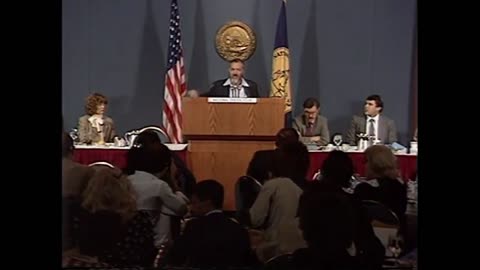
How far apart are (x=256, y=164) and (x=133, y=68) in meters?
4.81

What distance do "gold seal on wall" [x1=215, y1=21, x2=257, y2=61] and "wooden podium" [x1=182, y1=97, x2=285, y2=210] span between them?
8.59 feet

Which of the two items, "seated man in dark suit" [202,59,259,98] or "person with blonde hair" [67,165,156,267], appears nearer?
"person with blonde hair" [67,165,156,267]

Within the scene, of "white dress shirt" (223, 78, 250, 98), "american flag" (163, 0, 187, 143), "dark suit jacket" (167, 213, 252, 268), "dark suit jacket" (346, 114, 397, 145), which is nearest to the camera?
"dark suit jacket" (167, 213, 252, 268)

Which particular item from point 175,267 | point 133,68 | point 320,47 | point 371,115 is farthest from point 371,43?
point 175,267

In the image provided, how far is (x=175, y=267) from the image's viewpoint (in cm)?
289

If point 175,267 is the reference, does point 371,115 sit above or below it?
above

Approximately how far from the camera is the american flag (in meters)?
6.81

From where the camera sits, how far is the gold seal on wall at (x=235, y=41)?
294 inches

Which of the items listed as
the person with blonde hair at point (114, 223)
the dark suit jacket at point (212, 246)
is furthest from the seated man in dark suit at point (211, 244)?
the person with blonde hair at point (114, 223)

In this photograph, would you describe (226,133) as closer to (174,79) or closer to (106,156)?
(106,156)

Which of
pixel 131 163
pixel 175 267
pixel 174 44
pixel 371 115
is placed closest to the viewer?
pixel 175 267

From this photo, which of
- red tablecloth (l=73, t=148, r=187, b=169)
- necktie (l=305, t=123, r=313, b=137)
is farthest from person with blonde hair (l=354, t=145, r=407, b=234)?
necktie (l=305, t=123, r=313, b=137)

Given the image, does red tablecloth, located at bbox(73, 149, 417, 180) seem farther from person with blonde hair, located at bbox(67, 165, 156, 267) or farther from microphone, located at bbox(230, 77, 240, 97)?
microphone, located at bbox(230, 77, 240, 97)
